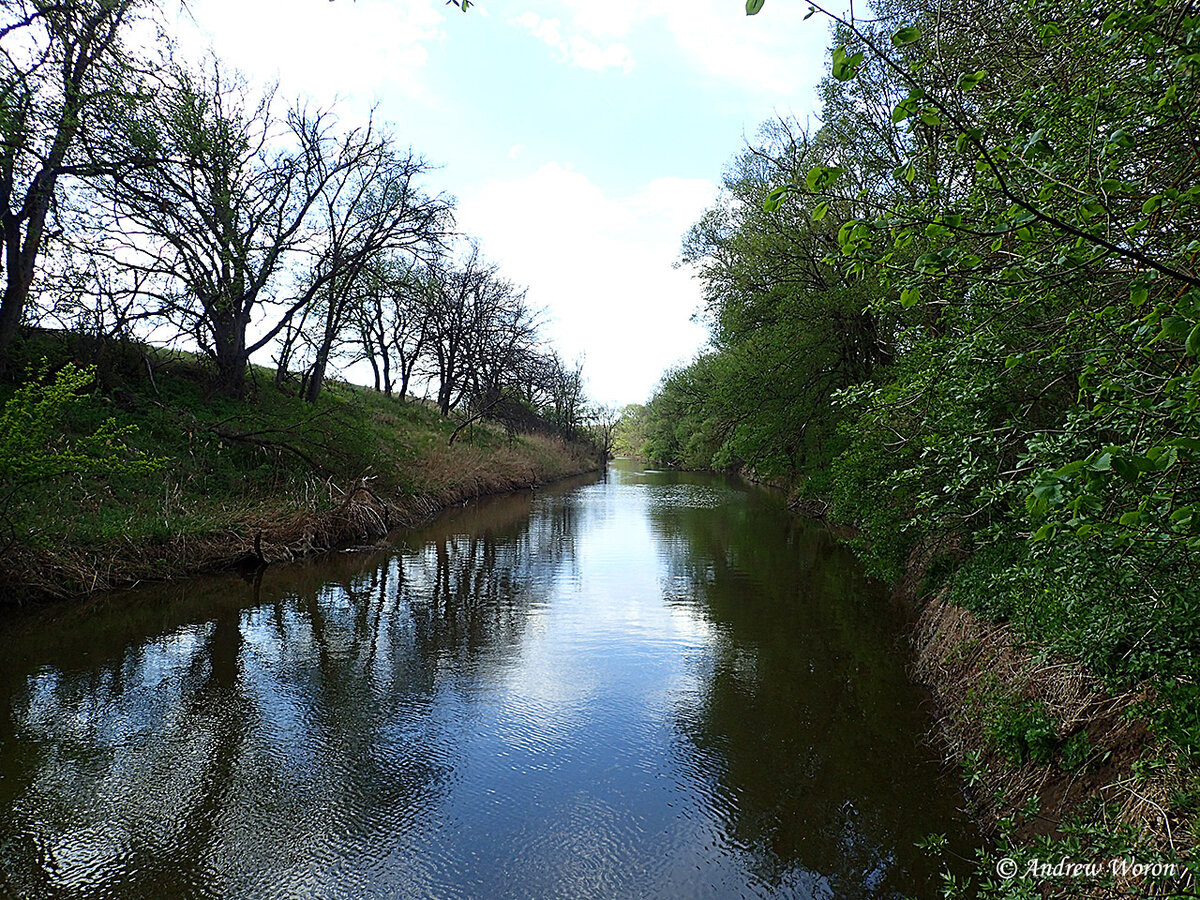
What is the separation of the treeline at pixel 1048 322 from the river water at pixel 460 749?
4.59ft

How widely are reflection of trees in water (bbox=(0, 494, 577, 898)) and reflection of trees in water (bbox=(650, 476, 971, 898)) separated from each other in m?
2.22

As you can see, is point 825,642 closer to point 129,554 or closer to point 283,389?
point 129,554

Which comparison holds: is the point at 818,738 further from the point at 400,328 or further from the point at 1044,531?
the point at 400,328

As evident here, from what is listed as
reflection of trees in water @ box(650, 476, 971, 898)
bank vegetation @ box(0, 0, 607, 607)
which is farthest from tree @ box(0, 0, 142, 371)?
reflection of trees in water @ box(650, 476, 971, 898)

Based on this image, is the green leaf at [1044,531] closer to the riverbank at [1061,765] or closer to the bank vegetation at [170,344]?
the riverbank at [1061,765]

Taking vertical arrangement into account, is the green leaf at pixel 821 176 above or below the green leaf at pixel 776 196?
above

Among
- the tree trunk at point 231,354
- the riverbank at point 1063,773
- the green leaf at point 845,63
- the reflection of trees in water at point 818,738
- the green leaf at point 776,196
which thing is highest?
the tree trunk at point 231,354

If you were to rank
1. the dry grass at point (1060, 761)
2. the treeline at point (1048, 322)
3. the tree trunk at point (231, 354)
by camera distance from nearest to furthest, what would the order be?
1. the treeline at point (1048, 322)
2. the dry grass at point (1060, 761)
3. the tree trunk at point (231, 354)

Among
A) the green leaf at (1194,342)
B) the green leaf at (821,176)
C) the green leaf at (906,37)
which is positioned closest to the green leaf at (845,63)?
the green leaf at (906,37)

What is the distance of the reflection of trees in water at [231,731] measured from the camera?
151 inches

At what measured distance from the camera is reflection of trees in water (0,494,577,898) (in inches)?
151

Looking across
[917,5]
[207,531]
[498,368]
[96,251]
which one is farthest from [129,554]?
[498,368]

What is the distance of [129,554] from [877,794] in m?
9.80

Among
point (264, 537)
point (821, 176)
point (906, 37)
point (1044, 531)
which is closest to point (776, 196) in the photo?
point (821, 176)
